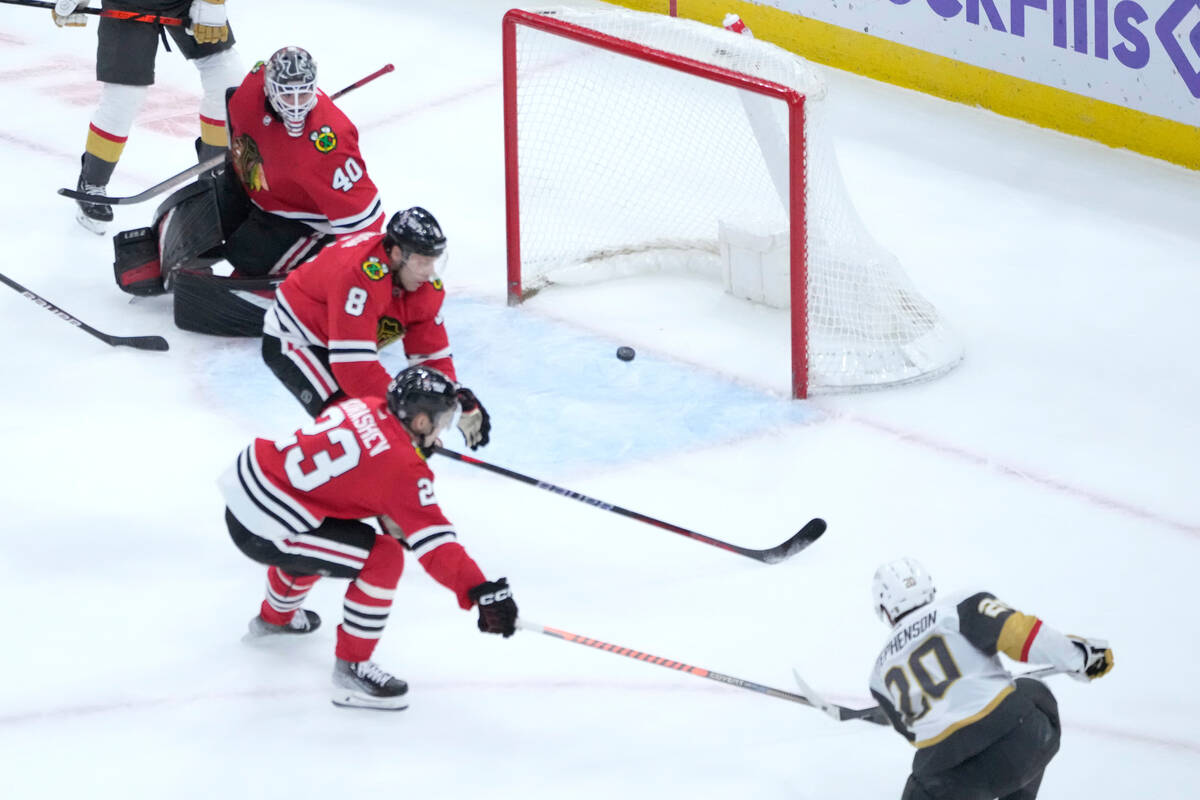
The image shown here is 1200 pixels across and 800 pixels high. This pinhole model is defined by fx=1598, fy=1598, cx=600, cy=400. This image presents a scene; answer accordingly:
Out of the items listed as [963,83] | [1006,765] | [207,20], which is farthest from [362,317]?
[963,83]

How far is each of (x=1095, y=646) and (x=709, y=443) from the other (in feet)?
5.31

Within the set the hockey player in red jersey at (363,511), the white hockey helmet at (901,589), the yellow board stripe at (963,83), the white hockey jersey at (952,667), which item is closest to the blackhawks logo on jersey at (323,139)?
the hockey player in red jersey at (363,511)

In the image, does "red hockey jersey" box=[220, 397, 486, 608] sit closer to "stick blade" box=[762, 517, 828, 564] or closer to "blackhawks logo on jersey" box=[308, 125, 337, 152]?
"stick blade" box=[762, 517, 828, 564]

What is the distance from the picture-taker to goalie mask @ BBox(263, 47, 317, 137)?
3.99 meters

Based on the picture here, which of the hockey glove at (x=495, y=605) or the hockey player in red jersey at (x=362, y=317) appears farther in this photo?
the hockey player in red jersey at (x=362, y=317)

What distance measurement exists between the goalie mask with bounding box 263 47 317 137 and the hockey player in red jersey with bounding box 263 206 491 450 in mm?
680

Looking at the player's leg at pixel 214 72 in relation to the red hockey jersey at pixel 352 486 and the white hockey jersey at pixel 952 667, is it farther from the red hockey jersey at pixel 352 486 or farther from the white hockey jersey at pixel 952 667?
the white hockey jersey at pixel 952 667

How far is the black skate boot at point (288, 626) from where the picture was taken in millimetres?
3221

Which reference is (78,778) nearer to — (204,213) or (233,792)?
(233,792)

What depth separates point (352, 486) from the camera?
2.83 meters

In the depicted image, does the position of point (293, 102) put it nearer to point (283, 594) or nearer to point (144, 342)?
point (144, 342)

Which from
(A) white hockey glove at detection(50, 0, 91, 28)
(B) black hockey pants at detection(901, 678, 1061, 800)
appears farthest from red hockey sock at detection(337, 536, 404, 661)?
(A) white hockey glove at detection(50, 0, 91, 28)

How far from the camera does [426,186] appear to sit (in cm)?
538

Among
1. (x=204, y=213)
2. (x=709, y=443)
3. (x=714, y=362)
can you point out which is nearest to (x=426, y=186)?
(x=204, y=213)
